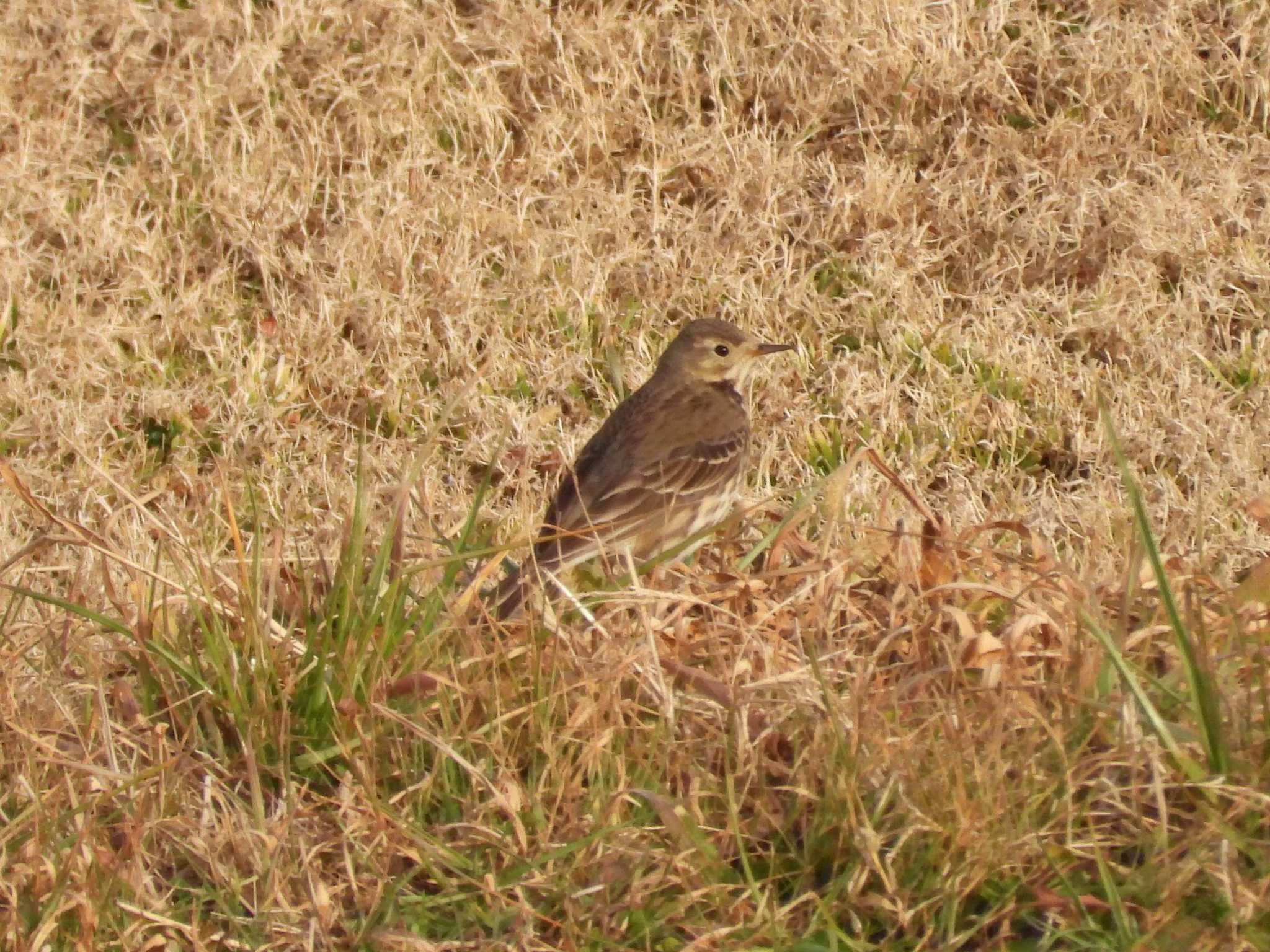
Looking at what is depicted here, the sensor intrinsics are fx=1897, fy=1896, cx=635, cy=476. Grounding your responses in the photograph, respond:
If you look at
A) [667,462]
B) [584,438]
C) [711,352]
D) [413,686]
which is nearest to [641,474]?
[667,462]

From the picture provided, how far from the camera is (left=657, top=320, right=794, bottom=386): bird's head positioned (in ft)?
23.0

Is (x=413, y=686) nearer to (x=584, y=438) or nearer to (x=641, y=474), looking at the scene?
(x=641, y=474)

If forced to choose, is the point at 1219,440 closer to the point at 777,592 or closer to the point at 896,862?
the point at 777,592

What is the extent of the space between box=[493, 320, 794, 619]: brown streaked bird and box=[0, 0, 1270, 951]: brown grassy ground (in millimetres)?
289

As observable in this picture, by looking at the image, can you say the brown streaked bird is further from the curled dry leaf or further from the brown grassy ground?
the curled dry leaf

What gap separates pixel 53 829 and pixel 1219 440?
14.7 feet

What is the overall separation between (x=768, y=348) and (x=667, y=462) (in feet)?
2.40

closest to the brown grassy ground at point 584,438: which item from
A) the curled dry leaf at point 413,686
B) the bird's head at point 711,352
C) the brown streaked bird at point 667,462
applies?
the curled dry leaf at point 413,686

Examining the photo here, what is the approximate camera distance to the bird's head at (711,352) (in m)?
7.02

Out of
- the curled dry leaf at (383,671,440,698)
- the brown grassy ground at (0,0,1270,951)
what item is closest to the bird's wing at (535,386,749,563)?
the brown grassy ground at (0,0,1270,951)

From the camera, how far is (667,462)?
21.2 ft

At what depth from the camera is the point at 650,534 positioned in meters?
6.44

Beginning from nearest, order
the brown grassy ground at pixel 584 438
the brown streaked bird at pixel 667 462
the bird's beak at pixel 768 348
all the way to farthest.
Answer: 1. the brown grassy ground at pixel 584 438
2. the brown streaked bird at pixel 667 462
3. the bird's beak at pixel 768 348

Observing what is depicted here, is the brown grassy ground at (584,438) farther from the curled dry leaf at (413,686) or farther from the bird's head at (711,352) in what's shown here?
the bird's head at (711,352)
